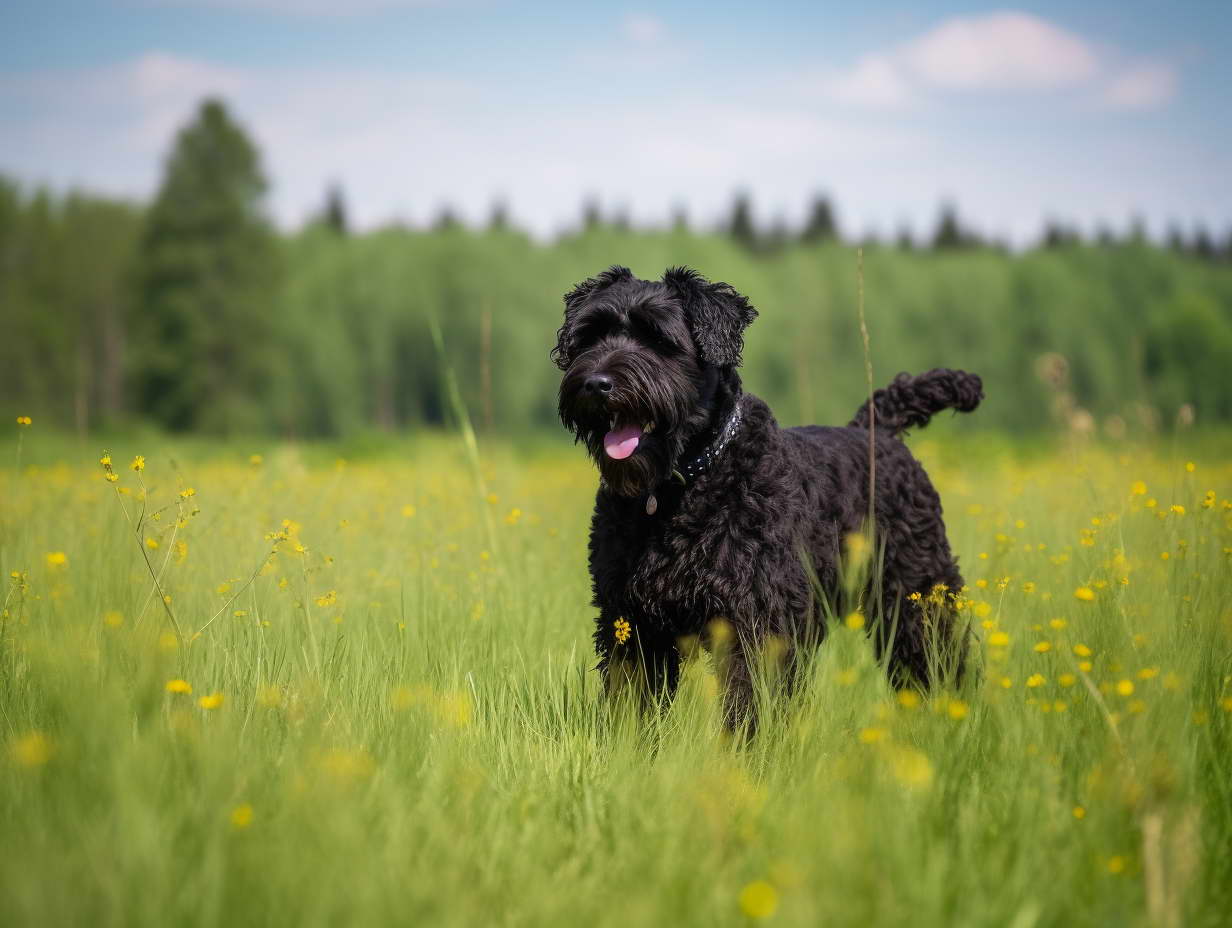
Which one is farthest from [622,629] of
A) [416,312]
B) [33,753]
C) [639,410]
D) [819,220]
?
[819,220]

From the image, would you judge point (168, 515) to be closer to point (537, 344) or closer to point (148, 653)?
point (148, 653)

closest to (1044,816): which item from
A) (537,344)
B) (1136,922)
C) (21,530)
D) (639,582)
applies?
(1136,922)

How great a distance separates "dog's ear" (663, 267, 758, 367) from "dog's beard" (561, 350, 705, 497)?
151mm

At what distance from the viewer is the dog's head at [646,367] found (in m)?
3.90

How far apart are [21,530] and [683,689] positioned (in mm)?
4345

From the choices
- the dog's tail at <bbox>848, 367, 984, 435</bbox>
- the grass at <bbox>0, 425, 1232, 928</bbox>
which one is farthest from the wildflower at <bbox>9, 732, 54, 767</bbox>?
the dog's tail at <bbox>848, 367, 984, 435</bbox>

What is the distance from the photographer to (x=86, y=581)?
15.0ft

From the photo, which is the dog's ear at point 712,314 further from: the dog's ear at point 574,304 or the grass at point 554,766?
the grass at point 554,766

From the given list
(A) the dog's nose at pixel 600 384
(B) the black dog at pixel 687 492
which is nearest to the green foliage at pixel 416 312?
(B) the black dog at pixel 687 492

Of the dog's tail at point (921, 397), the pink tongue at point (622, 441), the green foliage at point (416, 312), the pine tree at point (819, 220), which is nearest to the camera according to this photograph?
the pink tongue at point (622, 441)

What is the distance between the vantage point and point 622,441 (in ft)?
12.9

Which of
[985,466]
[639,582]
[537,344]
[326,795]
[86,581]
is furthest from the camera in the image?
[537,344]

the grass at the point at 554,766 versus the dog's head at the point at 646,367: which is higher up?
the dog's head at the point at 646,367

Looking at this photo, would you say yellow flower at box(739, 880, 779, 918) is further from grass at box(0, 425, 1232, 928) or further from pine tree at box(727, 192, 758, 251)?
pine tree at box(727, 192, 758, 251)
